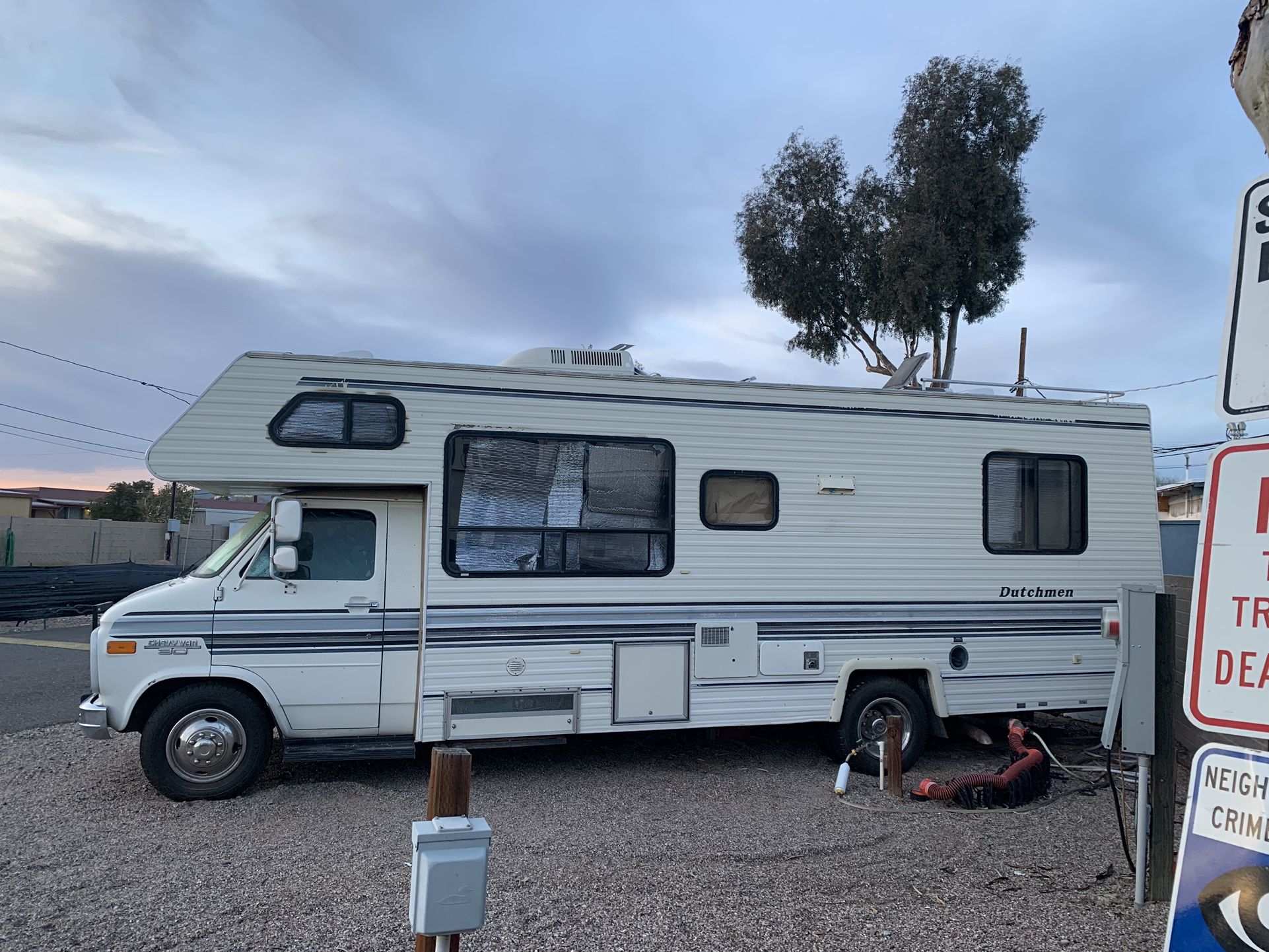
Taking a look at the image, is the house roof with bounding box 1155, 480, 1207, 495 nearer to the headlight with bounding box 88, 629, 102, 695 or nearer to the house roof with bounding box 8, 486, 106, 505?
the headlight with bounding box 88, 629, 102, 695

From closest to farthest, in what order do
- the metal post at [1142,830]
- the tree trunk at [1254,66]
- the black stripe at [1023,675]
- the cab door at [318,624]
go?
1. the tree trunk at [1254,66]
2. the metal post at [1142,830]
3. the cab door at [318,624]
4. the black stripe at [1023,675]

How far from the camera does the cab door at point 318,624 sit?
251 inches

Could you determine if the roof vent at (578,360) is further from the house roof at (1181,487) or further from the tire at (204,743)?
the house roof at (1181,487)

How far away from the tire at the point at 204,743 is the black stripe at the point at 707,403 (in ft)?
7.27

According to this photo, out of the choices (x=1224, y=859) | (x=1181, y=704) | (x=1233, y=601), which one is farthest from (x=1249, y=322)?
(x=1181, y=704)

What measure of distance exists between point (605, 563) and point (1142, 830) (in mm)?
3708

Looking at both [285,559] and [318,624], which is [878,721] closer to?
[318,624]

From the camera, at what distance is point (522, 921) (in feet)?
14.3

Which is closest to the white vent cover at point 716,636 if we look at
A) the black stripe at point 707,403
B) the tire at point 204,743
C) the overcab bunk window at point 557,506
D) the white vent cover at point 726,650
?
the white vent cover at point 726,650

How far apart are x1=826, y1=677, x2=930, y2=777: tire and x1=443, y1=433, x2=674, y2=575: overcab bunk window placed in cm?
188

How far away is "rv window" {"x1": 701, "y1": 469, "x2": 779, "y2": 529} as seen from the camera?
713 cm

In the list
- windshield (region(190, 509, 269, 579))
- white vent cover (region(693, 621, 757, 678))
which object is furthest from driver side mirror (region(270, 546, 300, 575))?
white vent cover (region(693, 621, 757, 678))

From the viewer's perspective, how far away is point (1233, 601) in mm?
2271

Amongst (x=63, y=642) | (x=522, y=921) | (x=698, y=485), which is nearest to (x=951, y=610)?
(x=698, y=485)
